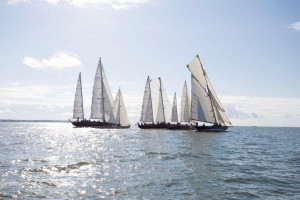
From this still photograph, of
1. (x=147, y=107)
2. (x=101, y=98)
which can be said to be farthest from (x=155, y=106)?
(x=101, y=98)

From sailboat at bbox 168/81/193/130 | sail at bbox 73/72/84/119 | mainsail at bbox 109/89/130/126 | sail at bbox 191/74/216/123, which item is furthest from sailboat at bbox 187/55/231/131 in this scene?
sail at bbox 73/72/84/119

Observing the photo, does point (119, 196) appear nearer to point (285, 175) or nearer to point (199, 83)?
point (285, 175)

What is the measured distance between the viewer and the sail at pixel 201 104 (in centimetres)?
8069

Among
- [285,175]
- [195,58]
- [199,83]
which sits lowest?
[285,175]

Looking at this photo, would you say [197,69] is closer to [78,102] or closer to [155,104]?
[155,104]

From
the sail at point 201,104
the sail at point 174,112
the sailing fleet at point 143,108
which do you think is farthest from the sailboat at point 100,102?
the sail at point 201,104

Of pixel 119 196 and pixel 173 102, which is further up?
pixel 173 102

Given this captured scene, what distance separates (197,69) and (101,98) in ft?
132

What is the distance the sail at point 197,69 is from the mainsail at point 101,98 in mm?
36009

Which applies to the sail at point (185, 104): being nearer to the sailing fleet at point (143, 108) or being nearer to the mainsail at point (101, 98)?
the sailing fleet at point (143, 108)

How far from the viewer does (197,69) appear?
82875mm

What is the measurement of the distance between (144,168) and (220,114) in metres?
65.4

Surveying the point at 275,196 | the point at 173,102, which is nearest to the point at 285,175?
the point at 275,196

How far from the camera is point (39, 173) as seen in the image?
64.3 ft
